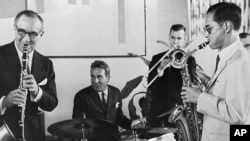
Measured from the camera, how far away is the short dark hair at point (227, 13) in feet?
9.75

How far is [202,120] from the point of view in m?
3.04

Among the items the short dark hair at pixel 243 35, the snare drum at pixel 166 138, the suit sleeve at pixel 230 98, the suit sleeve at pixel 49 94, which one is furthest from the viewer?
the short dark hair at pixel 243 35

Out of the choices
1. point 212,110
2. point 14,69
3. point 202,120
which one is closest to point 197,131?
point 202,120

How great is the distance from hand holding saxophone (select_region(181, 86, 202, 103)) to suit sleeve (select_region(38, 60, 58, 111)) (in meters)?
1.08

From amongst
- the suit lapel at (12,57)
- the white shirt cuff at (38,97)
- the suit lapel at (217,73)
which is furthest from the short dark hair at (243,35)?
the suit lapel at (12,57)

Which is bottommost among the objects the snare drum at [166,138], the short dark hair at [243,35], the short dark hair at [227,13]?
the snare drum at [166,138]

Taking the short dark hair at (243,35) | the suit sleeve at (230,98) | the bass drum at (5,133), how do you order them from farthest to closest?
the short dark hair at (243,35)
the bass drum at (5,133)
the suit sleeve at (230,98)

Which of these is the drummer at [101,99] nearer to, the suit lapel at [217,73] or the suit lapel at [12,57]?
the suit lapel at [12,57]

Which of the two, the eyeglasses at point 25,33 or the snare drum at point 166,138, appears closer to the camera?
the eyeglasses at point 25,33

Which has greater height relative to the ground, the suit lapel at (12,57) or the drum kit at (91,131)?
the suit lapel at (12,57)

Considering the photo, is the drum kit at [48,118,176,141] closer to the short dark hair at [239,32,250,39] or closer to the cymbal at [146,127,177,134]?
the cymbal at [146,127,177,134]

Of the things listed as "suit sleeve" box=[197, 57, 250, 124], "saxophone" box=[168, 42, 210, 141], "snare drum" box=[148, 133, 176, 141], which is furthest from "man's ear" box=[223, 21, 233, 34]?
"snare drum" box=[148, 133, 176, 141]

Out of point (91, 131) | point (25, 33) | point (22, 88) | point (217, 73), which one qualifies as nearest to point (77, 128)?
point (91, 131)

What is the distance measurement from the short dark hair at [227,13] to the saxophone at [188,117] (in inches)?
9.8
